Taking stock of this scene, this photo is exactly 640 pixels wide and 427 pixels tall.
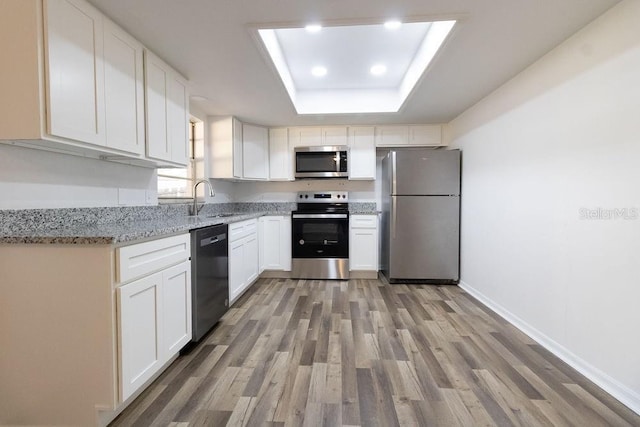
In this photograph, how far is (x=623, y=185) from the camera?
1532mm

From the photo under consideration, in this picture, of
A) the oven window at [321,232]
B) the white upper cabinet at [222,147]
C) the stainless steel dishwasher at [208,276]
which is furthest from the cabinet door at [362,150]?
the stainless steel dishwasher at [208,276]

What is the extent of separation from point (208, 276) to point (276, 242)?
1.68m

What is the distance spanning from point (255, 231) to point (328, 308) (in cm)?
134

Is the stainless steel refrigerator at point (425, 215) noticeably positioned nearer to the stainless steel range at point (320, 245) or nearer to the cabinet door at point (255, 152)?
the stainless steel range at point (320, 245)

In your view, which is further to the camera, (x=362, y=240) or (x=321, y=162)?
(x=321, y=162)

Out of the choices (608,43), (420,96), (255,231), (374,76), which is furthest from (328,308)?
(608,43)

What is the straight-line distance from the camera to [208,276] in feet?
7.14

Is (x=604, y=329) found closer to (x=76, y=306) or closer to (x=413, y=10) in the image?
(x=413, y=10)

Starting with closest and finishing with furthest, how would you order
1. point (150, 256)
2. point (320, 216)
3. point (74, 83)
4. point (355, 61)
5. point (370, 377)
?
point (74, 83) < point (150, 256) < point (370, 377) < point (355, 61) < point (320, 216)

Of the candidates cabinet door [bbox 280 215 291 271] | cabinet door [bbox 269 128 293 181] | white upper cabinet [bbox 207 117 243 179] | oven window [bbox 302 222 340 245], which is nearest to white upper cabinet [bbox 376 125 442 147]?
cabinet door [bbox 269 128 293 181]

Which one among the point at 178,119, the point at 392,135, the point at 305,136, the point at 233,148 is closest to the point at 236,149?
the point at 233,148

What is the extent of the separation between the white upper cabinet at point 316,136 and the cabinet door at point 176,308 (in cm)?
257

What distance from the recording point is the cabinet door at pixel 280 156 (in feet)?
13.2

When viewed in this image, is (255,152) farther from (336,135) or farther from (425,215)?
(425,215)
